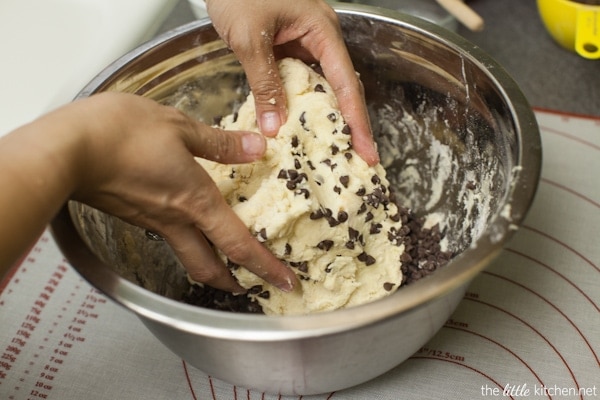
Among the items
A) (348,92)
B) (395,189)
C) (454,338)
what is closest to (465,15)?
(348,92)

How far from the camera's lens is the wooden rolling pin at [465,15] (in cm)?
103

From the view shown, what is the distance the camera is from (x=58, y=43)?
1350 millimetres

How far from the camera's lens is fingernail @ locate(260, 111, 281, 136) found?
3.25 feet

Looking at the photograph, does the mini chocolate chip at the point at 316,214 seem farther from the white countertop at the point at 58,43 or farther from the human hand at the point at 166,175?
the white countertop at the point at 58,43

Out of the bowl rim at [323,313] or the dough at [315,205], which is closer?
the bowl rim at [323,313]

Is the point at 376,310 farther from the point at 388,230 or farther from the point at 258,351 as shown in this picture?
the point at 388,230

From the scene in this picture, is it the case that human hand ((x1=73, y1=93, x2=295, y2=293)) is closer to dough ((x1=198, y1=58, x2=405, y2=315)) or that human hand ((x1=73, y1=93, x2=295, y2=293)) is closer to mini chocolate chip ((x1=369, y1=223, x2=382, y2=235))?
dough ((x1=198, y1=58, x2=405, y2=315))

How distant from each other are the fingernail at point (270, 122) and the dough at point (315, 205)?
0.05ft

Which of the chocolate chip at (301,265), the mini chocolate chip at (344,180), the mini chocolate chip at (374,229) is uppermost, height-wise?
the mini chocolate chip at (344,180)

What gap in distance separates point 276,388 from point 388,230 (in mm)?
339

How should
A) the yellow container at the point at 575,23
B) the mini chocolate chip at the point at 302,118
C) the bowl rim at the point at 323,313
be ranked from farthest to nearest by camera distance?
the yellow container at the point at 575,23
the mini chocolate chip at the point at 302,118
the bowl rim at the point at 323,313

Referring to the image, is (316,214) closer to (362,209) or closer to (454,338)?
(362,209)

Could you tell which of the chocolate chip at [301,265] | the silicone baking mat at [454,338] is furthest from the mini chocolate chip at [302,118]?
the silicone baking mat at [454,338]

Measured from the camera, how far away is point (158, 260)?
1.09 m
